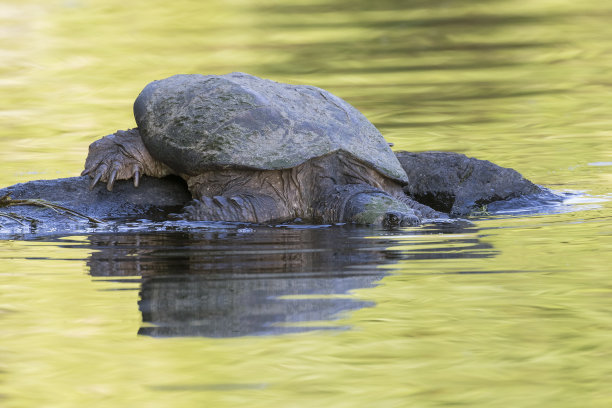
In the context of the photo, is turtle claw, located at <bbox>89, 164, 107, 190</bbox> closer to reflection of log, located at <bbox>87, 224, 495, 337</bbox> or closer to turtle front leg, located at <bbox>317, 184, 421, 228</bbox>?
reflection of log, located at <bbox>87, 224, 495, 337</bbox>

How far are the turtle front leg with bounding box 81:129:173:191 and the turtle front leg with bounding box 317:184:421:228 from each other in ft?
3.87

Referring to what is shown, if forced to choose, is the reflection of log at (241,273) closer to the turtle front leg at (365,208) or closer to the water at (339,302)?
the water at (339,302)

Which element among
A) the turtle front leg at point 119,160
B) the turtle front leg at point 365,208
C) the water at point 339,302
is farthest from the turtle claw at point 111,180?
the turtle front leg at point 365,208

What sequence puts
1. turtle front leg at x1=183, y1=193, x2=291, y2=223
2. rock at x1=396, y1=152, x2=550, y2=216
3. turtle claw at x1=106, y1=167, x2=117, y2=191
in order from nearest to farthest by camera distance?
turtle front leg at x1=183, y1=193, x2=291, y2=223 < turtle claw at x1=106, y1=167, x2=117, y2=191 < rock at x1=396, y1=152, x2=550, y2=216

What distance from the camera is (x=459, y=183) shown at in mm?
7621

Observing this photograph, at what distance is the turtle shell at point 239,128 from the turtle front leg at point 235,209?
0.22 metres

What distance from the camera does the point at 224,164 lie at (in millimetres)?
6570

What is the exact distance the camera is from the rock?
7.58 m

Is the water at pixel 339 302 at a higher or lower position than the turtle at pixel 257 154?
lower

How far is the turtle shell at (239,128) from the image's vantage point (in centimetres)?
659

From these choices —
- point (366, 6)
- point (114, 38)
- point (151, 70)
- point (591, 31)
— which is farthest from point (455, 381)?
point (366, 6)

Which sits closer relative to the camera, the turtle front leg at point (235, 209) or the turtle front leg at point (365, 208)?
the turtle front leg at point (365, 208)

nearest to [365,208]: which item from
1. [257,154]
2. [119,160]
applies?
[257,154]

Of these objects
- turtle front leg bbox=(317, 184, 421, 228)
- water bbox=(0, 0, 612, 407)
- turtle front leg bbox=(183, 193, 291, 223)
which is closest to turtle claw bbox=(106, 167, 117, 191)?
turtle front leg bbox=(183, 193, 291, 223)
